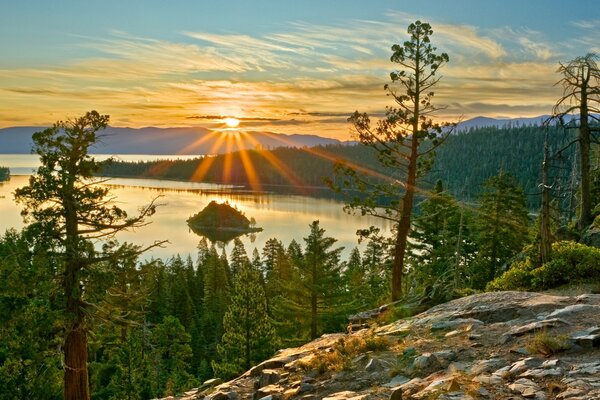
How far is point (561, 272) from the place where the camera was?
1570cm

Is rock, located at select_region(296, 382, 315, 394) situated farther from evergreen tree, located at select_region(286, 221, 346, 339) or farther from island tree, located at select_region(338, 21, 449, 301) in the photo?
evergreen tree, located at select_region(286, 221, 346, 339)

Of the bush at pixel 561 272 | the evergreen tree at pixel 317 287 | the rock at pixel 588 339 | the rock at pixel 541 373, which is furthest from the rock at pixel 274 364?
the evergreen tree at pixel 317 287

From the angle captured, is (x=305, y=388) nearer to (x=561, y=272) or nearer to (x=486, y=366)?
(x=486, y=366)

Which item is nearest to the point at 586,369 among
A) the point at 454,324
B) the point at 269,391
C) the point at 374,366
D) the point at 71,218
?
the point at 374,366

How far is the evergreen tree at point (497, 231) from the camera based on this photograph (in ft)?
117

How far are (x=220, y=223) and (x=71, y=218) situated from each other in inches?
6118

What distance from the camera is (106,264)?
18.8 m

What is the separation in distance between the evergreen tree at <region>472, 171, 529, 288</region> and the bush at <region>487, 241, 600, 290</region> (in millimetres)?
19044

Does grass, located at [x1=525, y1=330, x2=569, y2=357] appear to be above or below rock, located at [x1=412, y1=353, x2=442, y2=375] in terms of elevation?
above

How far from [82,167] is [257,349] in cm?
2023

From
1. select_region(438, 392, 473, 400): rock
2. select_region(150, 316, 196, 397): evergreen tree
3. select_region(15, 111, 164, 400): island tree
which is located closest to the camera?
select_region(438, 392, 473, 400): rock

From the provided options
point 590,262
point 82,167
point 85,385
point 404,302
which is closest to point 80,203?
point 82,167

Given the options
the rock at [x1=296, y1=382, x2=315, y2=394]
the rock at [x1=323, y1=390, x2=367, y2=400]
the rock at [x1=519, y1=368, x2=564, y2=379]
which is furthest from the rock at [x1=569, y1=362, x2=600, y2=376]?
the rock at [x1=296, y1=382, x2=315, y2=394]

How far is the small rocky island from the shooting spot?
538 ft
